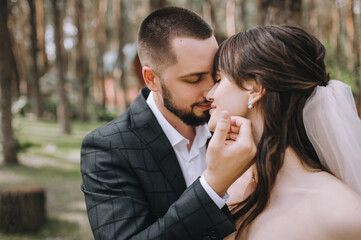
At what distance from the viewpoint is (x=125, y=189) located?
6.46 ft

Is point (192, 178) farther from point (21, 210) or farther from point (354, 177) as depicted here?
point (21, 210)

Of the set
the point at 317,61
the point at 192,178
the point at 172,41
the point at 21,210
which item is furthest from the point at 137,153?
the point at 21,210

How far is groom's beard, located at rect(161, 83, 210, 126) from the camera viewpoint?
248 cm

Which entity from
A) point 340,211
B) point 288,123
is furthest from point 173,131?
point 340,211

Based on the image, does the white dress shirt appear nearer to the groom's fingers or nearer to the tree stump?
the groom's fingers

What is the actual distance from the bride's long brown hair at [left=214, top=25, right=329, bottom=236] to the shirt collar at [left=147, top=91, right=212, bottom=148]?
0.74m

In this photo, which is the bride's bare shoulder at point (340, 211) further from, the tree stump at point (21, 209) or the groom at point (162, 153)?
the tree stump at point (21, 209)

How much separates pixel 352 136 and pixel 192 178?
3.73 feet

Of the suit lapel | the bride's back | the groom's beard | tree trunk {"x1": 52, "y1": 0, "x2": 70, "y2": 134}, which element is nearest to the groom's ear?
the groom's beard

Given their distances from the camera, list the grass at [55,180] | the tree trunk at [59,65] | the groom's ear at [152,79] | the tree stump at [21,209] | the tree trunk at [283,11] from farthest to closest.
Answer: the tree trunk at [59,65] < the grass at [55,180] < the tree stump at [21,209] < the tree trunk at [283,11] < the groom's ear at [152,79]

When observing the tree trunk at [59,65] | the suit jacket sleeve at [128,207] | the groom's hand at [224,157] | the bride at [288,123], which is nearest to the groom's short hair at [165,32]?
the bride at [288,123]

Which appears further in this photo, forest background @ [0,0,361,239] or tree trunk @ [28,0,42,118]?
tree trunk @ [28,0,42,118]

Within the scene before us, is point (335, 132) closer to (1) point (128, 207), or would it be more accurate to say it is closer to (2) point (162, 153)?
(2) point (162, 153)

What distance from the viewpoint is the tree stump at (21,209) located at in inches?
205
